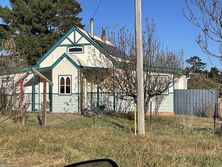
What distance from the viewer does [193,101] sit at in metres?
30.2

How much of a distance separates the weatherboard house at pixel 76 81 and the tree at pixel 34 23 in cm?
1473

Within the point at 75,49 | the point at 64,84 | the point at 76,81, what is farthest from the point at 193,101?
the point at 75,49

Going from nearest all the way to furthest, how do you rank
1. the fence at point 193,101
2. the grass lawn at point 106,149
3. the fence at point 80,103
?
1. the grass lawn at point 106,149
2. the fence at point 80,103
3. the fence at point 193,101

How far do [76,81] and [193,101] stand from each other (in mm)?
9235

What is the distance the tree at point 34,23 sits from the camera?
4688 centimetres

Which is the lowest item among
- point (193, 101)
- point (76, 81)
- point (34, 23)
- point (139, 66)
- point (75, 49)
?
point (193, 101)

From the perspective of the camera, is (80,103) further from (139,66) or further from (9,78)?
(139,66)

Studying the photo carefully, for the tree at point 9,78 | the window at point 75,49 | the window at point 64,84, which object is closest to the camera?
the tree at point 9,78

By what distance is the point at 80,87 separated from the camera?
27.6 m

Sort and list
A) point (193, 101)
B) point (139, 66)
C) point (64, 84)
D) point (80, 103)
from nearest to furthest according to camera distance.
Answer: point (139, 66), point (80, 103), point (64, 84), point (193, 101)

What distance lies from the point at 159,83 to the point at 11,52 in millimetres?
8336

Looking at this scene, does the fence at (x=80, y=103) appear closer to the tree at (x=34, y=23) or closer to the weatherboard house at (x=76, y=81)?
the weatherboard house at (x=76, y=81)

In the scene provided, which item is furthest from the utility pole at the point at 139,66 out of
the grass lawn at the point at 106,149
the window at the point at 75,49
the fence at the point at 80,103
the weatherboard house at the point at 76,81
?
the window at the point at 75,49

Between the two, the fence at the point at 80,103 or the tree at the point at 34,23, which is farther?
the tree at the point at 34,23
